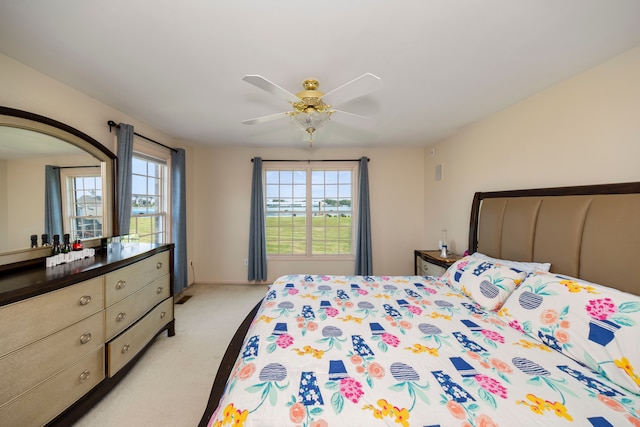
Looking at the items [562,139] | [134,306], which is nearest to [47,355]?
[134,306]

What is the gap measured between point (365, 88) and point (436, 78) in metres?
0.79

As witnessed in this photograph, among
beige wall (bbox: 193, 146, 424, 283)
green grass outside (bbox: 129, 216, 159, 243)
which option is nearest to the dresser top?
green grass outside (bbox: 129, 216, 159, 243)

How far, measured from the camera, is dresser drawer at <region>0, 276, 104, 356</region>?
3.69 ft

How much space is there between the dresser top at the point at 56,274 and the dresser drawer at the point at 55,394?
1.76 ft

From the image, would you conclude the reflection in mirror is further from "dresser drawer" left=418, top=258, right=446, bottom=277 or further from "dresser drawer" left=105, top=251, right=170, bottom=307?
"dresser drawer" left=418, top=258, right=446, bottom=277

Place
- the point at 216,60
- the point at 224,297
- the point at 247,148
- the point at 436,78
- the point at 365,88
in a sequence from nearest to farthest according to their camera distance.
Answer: the point at 365,88, the point at 216,60, the point at 436,78, the point at 224,297, the point at 247,148

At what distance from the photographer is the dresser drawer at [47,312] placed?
1.12m

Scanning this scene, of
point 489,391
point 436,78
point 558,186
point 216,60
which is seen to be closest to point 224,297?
point 216,60

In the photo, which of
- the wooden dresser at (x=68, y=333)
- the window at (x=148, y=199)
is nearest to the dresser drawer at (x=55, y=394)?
the wooden dresser at (x=68, y=333)

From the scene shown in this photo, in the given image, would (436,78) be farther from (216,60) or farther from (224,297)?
(224,297)

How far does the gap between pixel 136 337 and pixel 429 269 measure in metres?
3.26

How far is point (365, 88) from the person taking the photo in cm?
143

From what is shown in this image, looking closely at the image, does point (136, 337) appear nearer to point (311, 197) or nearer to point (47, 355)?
point (47, 355)

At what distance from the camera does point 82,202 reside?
201 cm
